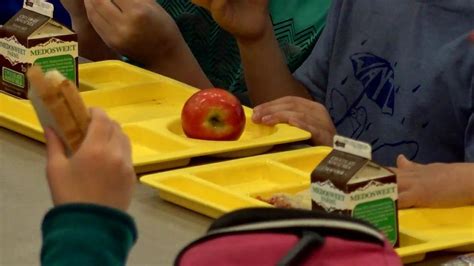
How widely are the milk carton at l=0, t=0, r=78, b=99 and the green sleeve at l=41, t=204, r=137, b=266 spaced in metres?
0.82

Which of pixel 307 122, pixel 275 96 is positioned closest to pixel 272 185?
pixel 307 122

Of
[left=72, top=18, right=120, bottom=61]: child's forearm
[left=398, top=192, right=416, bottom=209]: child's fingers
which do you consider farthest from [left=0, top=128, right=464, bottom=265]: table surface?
[left=72, top=18, right=120, bottom=61]: child's forearm

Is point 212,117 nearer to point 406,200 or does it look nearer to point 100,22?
point 406,200

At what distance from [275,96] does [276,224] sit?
1.26 m

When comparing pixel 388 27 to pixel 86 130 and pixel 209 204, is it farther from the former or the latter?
pixel 86 130

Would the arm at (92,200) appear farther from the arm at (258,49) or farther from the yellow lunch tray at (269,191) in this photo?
the arm at (258,49)

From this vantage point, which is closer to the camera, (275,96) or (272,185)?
(272,185)

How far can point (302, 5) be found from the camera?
2283mm

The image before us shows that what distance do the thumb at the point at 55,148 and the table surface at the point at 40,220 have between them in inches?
11.7

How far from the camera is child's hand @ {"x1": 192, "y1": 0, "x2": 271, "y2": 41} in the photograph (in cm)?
212

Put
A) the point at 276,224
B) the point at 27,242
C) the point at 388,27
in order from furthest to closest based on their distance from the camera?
1. the point at 388,27
2. the point at 27,242
3. the point at 276,224

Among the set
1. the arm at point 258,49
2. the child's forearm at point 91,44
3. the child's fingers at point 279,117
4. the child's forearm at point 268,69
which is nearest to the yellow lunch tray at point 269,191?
the child's fingers at point 279,117

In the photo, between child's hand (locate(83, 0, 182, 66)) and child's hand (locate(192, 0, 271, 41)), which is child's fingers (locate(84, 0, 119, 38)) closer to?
child's hand (locate(83, 0, 182, 66))

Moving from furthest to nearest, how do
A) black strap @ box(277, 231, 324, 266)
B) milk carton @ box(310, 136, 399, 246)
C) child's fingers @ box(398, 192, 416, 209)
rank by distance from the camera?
1. child's fingers @ box(398, 192, 416, 209)
2. milk carton @ box(310, 136, 399, 246)
3. black strap @ box(277, 231, 324, 266)
